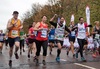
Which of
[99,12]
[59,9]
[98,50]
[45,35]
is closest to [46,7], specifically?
[59,9]

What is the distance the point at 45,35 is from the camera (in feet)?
38.4

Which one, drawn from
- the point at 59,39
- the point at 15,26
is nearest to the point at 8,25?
the point at 15,26

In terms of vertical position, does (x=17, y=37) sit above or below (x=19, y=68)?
above

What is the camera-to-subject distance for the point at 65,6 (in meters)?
56.9

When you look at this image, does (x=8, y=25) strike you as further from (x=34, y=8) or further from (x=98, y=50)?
(x=34, y=8)

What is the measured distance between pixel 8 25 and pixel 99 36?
5.92m

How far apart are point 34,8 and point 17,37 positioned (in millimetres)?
81509

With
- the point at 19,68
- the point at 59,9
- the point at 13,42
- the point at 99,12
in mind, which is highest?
the point at 59,9

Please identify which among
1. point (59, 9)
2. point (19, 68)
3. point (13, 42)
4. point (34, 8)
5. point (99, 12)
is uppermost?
point (34, 8)

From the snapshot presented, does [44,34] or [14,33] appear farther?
[44,34]

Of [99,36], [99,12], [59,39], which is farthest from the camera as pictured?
[99,12]

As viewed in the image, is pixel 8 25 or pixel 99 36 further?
pixel 99 36

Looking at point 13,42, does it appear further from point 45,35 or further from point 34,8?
point 34,8

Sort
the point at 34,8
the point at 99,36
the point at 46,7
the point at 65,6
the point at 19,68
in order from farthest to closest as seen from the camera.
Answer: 1. the point at 34,8
2. the point at 46,7
3. the point at 65,6
4. the point at 99,36
5. the point at 19,68
